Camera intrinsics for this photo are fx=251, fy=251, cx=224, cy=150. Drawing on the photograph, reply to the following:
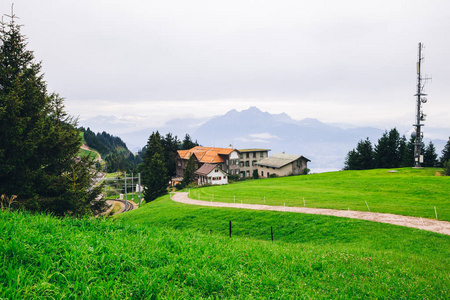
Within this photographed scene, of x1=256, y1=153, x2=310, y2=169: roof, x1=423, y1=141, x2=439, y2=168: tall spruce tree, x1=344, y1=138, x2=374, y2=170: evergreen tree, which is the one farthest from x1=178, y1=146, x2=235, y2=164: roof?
x1=423, y1=141, x2=439, y2=168: tall spruce tree

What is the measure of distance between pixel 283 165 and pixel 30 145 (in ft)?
216

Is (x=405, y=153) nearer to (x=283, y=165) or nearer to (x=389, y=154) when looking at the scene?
(x=389, y=154)

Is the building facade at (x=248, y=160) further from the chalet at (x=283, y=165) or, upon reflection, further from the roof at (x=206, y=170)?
the roof at (x=206, y=170)

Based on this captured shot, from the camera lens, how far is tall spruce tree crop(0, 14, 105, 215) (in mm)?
13875

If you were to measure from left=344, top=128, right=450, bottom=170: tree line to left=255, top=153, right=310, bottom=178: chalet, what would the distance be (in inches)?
674

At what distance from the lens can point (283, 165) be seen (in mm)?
73688

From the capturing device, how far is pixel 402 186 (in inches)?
1475

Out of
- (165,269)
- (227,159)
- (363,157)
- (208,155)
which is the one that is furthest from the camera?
(208,155)

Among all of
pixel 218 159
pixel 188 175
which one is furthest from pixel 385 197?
pixel 218 159

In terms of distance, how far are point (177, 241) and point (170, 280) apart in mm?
2381

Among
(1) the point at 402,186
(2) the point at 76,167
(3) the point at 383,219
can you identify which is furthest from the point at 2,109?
(1) the point at 402,186

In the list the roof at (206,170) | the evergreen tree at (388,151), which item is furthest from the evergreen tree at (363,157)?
the roof at (206,170)

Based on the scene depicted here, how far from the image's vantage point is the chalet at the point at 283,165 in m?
74.6

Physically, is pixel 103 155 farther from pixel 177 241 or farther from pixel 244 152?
pixel 177 241
